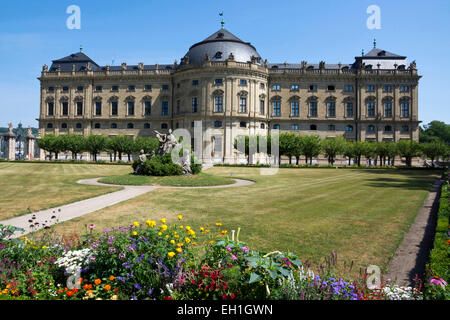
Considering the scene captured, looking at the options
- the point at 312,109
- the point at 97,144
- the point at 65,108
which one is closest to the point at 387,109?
the point at 312,109

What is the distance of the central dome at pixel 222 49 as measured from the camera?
61.8m

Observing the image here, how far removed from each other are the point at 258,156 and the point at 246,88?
1491cm

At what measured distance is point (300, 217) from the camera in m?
11.3

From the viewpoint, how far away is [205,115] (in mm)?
60906

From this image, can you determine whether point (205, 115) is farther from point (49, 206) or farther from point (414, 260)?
point (414, 260)

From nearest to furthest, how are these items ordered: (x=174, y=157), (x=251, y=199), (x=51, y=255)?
(x=51, y=255)
(x=251, y=199)
(x=174, y=157)

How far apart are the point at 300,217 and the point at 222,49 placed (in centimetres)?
5729

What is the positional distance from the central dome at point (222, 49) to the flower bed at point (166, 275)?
2378 inches

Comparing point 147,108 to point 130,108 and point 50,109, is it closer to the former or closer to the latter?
point 130,108

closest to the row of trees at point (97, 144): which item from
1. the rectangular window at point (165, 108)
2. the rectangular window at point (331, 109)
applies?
the rectangular window at point (165, 108)

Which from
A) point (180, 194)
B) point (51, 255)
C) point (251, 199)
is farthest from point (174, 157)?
point (51, 255)

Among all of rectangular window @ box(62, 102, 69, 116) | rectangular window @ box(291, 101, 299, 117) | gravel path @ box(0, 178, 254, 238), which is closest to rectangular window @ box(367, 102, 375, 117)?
rectangular window @ box(291, 101, 299, 117)

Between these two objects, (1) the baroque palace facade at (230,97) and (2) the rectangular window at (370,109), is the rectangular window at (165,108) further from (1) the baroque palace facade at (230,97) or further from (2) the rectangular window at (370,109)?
(2) the rectangular window at (370,109)

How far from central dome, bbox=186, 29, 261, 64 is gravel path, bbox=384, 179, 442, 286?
56076 millimetres
